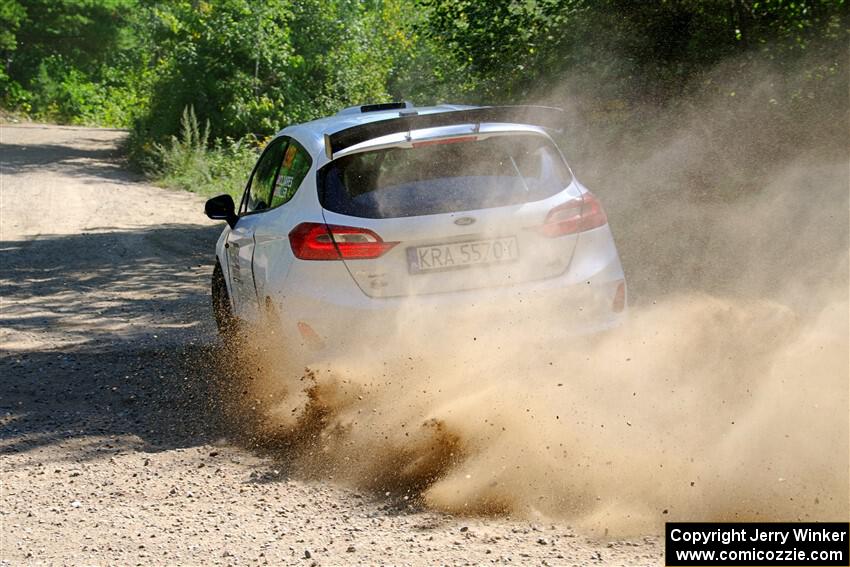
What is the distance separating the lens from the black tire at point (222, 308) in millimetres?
7695

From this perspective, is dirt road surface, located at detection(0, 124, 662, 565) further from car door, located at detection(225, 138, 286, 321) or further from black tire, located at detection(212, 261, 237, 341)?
car door, located at detection(225, 138, 286, 321)

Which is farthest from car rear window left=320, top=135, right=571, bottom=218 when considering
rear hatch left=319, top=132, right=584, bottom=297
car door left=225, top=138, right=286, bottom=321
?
car door left=225, top=138, right=286, bottom=321

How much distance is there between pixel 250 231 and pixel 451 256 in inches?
67.2

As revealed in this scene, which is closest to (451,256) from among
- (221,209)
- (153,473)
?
(153,473)

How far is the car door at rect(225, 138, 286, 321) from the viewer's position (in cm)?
668

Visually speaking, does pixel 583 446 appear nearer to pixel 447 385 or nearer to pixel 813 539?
pixel 447 385

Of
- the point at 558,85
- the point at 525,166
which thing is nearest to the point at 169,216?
the point at 558,85

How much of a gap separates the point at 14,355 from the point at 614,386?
482 centimetres

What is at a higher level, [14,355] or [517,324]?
[517,324]

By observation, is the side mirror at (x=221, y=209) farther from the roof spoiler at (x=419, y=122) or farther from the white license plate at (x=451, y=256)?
the white license plate at (x=451, y=256)

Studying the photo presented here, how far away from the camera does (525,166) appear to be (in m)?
5.84

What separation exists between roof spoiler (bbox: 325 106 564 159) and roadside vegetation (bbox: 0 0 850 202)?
6.16 metres

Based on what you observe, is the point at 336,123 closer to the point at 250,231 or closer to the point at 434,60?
the point at 250,231

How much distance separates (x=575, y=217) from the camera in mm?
5770
